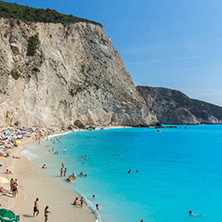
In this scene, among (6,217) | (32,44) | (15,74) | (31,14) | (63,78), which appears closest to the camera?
(6,217)

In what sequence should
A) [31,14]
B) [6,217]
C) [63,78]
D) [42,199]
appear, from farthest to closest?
[63,78] < [31,14] < [42,199] < [6,217]

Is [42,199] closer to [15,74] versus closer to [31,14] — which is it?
[15,74]

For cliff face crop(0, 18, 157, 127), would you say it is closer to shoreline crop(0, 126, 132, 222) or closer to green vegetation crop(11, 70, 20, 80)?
green vegetation crop(11, 70, 20, 80)

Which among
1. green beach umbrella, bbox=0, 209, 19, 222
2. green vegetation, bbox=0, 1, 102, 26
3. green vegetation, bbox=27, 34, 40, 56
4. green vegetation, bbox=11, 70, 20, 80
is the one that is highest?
green vegetation, bbox=0, 1, 102, 26

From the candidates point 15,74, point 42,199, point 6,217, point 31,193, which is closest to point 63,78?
point 15,74

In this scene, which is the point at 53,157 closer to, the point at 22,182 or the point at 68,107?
the point at 22,182

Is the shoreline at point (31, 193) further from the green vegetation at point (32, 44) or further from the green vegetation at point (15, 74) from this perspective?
the green vegetation at point (32, 44)

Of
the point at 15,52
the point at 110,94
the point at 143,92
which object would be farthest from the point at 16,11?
the point at 143,92

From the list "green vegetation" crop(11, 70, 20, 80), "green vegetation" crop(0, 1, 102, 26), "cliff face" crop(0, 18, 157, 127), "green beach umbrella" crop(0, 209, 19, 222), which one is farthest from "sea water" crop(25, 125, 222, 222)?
"green vegetation" crop(0, 1, 102, 26)
